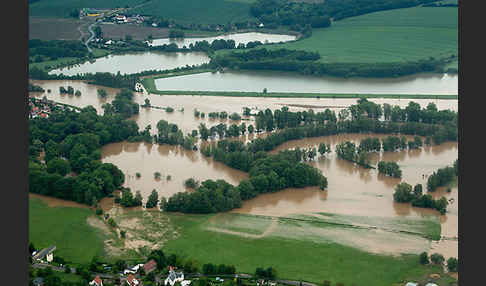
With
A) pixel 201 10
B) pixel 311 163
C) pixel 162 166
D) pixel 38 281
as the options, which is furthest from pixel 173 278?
pixel 201 10

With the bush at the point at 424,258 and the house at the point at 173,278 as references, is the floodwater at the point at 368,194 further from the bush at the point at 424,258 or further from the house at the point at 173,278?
the house at the point at 173,278

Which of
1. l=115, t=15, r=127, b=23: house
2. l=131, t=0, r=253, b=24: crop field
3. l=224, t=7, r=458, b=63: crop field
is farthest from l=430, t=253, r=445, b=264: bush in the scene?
l=115, t=15, r=127, b=23: house

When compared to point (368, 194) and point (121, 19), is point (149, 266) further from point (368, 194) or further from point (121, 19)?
point (121, 19)

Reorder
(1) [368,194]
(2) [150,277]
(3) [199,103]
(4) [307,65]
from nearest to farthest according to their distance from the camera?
1. (2) [150,277]
2. (1) [368,194]
3. (3) [199,103]
4. (4) [307,65]

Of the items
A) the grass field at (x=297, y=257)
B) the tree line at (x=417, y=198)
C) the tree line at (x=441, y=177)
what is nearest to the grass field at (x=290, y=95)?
the tree line at (x=441, y=177)

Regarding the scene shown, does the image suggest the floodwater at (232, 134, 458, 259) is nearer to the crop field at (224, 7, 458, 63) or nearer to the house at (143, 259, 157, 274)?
the house at (143, 259, 157, 274)
